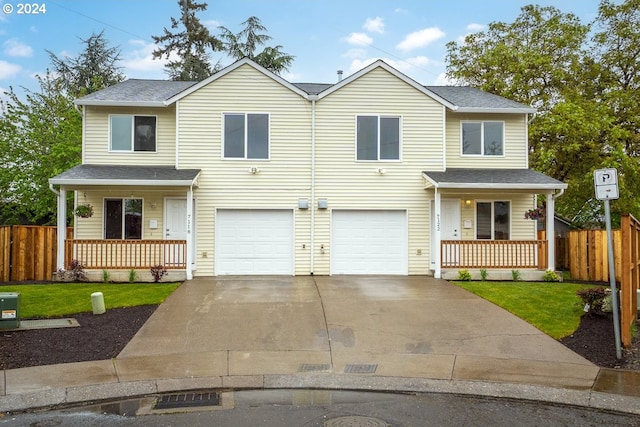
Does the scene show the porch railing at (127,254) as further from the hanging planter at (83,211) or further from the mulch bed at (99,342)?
the mulch bed at (99,342)

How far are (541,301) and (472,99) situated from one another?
857cm

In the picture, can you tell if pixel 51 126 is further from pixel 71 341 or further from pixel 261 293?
pixel 71 341

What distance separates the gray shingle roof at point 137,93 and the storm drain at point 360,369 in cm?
1138

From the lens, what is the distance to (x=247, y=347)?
26.3 feet

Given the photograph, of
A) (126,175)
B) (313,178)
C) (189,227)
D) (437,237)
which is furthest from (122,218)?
(437,237)

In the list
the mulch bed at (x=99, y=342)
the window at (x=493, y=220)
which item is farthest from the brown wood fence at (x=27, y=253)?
the window at (x=493, y=220)

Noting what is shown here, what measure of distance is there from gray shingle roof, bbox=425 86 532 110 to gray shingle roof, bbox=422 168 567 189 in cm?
216

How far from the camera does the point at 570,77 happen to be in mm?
24047

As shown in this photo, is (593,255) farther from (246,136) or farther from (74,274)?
(74,274)

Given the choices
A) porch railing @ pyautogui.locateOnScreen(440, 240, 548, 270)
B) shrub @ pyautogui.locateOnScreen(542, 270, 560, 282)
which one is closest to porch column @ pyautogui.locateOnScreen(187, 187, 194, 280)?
porch railing @ pyautogui.locateOnScreen(440, 240, 548, 270)

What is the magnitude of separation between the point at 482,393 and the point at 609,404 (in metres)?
1.31

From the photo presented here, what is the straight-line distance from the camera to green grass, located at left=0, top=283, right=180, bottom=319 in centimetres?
1052

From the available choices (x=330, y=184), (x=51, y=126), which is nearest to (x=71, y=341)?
(x=330, y=184)

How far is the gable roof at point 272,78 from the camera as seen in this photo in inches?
616
